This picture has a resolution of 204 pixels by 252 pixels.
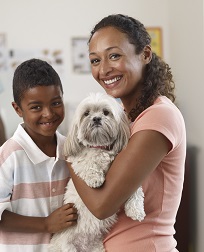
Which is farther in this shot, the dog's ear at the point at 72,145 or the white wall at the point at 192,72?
the white wall at the point at 192,72

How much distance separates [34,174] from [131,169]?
0.39 metres

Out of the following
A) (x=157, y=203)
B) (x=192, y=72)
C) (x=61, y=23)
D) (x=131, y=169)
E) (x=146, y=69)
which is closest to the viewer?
(x=131, y=169)

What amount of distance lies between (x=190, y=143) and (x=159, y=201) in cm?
156

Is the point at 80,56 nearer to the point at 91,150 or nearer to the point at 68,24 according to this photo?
the point at 68,24

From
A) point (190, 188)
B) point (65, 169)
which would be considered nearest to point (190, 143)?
point (190, 188)

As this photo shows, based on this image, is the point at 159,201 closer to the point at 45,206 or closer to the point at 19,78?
the point at 45,206

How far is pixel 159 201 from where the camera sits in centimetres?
134

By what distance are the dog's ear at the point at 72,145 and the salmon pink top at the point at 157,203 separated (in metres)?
0.20

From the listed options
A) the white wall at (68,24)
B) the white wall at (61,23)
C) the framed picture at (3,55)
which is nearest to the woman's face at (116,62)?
the white wall at (68,24)

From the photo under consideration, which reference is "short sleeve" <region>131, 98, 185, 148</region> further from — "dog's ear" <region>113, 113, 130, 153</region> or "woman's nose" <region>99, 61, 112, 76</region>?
"woman's nose" <region>99, 61, 112, 76</region>

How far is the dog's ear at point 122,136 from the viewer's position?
137 centimetres

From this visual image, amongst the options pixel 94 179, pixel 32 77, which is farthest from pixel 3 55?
pixel 94 179

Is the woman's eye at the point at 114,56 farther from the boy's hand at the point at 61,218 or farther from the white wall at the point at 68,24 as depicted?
the white wall at the point at 68,24

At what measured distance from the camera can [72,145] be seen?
1418 mm
